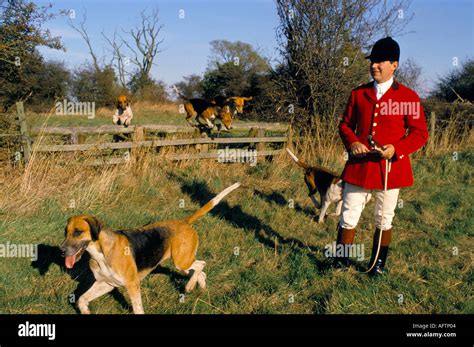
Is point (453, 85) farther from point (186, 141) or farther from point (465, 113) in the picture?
point (186, 141)

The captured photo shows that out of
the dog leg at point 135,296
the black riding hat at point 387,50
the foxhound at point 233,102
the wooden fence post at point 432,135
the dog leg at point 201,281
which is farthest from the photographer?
the wooden fence post at point 432,135

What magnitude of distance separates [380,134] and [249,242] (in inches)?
89.7

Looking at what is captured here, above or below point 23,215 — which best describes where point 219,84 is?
above

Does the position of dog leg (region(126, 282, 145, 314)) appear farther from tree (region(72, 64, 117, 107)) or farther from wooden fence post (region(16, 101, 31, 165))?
tree (region(72, 64, 117, 107))

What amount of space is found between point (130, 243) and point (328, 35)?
851 centimetres

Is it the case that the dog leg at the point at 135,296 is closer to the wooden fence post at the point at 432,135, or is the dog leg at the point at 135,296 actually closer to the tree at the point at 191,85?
the wooden fence post at the point at 432,135

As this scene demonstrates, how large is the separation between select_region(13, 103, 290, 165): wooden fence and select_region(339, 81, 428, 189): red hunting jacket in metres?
4.90

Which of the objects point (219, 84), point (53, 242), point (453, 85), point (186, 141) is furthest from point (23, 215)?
point (453, 85)

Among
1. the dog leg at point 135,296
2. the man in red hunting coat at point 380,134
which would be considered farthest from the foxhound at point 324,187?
the dog leg at point 135,296

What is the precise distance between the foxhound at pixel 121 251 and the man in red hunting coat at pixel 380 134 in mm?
1734

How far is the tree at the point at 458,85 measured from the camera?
18547 mm

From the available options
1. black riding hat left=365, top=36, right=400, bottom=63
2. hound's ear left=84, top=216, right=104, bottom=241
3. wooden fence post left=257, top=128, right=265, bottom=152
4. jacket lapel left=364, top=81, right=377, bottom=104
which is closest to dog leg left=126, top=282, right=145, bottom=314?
hound's ear left=84, top=216, right=104, bottom=241

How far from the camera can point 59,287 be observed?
4.09m
